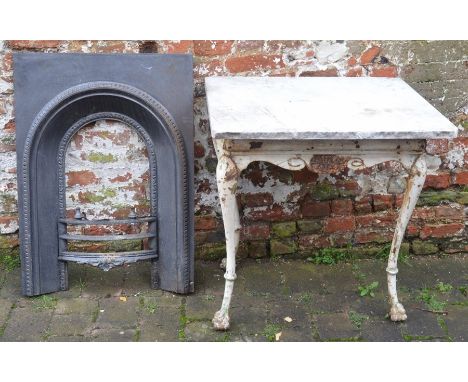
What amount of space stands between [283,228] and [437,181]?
2.90ft

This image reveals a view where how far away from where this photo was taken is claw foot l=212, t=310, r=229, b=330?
11.6 ft

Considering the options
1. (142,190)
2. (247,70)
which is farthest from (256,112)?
(142,190)

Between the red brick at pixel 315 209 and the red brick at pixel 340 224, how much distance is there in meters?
0.05

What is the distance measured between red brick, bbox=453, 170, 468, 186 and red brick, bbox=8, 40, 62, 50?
7.29ft

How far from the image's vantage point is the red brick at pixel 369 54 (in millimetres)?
3879

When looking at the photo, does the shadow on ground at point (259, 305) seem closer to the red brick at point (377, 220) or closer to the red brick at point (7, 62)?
the red brick at point (377, 220)

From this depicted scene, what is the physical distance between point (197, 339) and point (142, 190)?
2.93ft

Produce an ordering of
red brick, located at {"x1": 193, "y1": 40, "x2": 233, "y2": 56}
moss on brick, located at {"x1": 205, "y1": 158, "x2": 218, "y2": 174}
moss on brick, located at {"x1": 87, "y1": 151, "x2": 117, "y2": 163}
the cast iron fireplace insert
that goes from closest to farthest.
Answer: the cast iron fireplace insert → red brick, located at {"x1": 193, "y1": 40, "x2": 233, "y2": 56} → moss on brick, located at {"x1": 87, "y1": 151, "x2": 117, "y2": 163} → moss on brick, located at {"x1": 205, "y1": 158, "x2": 218, "y2": 174}

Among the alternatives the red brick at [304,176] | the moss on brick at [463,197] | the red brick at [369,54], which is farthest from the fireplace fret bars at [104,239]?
the moss on brick at [463,197]

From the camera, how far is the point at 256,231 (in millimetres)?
4129

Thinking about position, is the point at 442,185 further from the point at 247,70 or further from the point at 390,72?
the point at 247,70

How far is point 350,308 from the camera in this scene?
12.3ft

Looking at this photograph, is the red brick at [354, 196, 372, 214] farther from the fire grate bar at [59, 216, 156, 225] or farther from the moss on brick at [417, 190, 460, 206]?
the fire grate bar at [59, 216, 156, 225]

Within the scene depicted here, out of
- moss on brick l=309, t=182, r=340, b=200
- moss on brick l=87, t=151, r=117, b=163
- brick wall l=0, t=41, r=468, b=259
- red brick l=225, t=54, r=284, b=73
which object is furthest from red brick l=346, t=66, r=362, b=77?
moss on brick l=87, t=151, r=117, b=163
